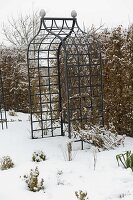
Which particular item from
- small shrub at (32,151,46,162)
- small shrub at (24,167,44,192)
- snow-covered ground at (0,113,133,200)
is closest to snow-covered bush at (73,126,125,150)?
snow-covered ground at (0,113,133,200)

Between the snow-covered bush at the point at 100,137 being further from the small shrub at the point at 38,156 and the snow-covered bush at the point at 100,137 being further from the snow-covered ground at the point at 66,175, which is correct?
the small shrub at the point at 38,156

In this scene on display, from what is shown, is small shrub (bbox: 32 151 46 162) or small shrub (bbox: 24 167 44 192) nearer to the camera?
small shrub (bbox: 24 167 44 192)

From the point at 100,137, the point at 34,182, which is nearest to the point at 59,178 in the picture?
the point at 34,182

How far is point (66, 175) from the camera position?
5.18 meters

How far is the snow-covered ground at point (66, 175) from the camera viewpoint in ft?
15.1

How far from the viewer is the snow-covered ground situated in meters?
4.59

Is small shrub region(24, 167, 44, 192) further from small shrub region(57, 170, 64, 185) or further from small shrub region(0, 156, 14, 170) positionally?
small shrub region(0, 156, 14, 170)

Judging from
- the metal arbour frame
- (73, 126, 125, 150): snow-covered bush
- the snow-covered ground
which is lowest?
the snow-covered ground

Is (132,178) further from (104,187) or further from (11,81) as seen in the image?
(11,81)

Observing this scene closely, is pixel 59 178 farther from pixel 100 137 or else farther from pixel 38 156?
pixel 100 137

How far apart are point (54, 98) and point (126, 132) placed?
79.7 inches

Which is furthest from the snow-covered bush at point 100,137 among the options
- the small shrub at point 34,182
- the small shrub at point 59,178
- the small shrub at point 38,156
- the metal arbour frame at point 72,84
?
the small shrub at point 34,182

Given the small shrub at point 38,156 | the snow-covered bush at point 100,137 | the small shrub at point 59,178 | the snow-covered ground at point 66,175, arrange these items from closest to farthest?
1. the snow-covered ground at point 66,175
2. the small shrub at point 59,178
3. the small shrub at point 38,156
4. the snow-covered bush at point 100,137

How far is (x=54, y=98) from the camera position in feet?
28.1
